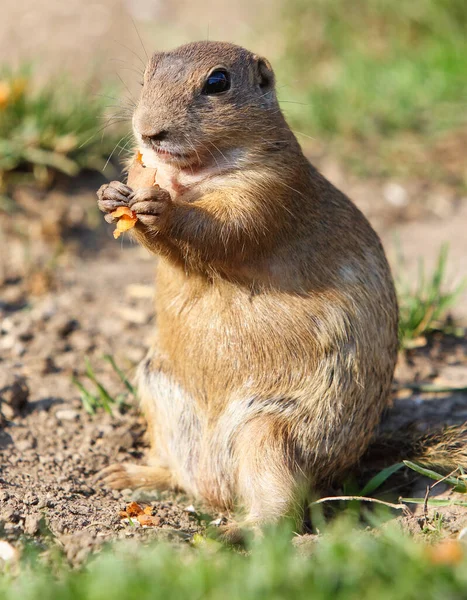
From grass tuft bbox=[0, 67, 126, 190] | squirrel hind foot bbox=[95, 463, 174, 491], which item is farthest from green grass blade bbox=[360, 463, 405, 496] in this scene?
grass tuft bbox=[0, 67, 126, 190]

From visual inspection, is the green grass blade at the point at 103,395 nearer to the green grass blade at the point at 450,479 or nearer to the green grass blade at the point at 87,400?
the green grass blade at the point at 87,400

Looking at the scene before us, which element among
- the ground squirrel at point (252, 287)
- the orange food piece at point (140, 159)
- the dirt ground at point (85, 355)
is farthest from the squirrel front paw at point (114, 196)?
the dirt ground at point (85, 355)

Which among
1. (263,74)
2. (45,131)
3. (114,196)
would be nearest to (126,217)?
(114,196)

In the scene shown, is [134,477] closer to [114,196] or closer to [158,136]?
[114,196]

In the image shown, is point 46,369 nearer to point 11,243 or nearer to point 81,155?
point 11,243

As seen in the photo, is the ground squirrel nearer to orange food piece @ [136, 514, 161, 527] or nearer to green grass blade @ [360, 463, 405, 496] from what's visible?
green grass blade @ [360, 463, 405, 496]

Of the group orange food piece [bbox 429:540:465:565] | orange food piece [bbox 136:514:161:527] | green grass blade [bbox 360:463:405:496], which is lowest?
green grass blade [bbox 360:463:405:496]
